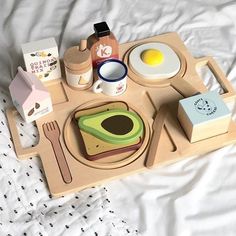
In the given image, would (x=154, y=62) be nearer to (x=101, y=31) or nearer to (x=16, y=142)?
(x=101, y=31)

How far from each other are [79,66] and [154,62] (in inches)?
7.5

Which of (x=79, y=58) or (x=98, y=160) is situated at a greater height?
(x=79, y=58)

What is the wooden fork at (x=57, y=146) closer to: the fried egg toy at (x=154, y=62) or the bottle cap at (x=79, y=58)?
the bottle cap at (x=79, y=58)

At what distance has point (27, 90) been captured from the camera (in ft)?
3.25

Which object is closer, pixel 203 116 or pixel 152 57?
pixel 203 116

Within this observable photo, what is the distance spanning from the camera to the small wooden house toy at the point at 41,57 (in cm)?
104

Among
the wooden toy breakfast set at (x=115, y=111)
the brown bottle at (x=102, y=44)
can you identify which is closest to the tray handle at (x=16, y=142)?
the wooden toy breakfast set at (x=115, y=111)

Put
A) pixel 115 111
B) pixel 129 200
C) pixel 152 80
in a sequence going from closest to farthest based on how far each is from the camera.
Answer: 1. pixel 129 200
2. pixel 115 111
3. pixel 152 80

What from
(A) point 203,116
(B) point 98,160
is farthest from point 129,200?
(A) point 203,116

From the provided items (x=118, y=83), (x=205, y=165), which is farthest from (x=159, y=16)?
(x=205, y=165)

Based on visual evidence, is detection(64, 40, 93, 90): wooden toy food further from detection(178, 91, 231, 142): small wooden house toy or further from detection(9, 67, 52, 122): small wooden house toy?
detection(178, 91, 231, 142): small wooden house toy

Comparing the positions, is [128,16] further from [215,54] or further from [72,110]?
[72,110]

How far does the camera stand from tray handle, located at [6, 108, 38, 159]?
3.15 feet

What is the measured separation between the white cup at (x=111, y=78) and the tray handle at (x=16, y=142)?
19cm
